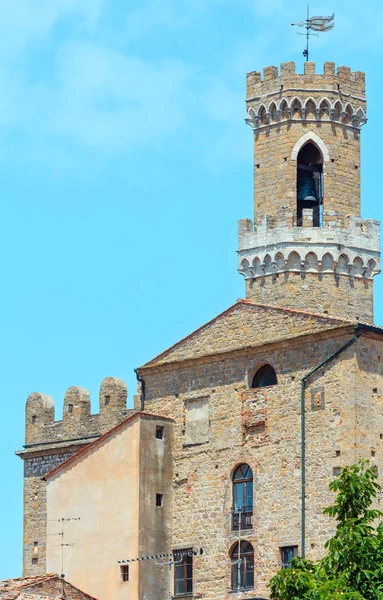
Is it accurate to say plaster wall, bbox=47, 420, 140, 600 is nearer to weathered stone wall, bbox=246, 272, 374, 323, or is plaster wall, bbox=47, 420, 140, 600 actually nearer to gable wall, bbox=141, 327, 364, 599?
gable wall, bbox=141, 327, 364, 599

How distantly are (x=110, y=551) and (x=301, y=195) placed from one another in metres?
12.0

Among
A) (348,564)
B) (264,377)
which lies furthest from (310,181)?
(348,564)

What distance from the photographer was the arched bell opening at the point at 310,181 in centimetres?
5903

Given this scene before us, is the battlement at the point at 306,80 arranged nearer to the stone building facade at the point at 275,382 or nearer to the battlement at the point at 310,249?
the stone building facade at the point at 275,382

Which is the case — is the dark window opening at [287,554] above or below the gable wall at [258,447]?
below

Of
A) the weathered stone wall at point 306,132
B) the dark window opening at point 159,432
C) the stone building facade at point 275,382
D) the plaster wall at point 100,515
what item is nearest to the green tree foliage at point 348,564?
the stone building facade at point 275,382

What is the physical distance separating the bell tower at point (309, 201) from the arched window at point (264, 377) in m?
5.45

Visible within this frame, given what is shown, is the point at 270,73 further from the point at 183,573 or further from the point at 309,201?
the point at 183,573

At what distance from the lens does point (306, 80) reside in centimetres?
5925

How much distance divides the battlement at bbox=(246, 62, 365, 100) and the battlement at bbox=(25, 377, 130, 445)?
30.5ft

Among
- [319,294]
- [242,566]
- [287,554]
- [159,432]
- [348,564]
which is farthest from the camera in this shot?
[319,294]

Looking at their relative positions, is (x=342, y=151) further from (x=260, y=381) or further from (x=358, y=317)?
(x=260, y=381)

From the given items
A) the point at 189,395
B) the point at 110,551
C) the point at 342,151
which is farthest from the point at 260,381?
the point at 342,151

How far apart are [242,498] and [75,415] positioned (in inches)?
399
